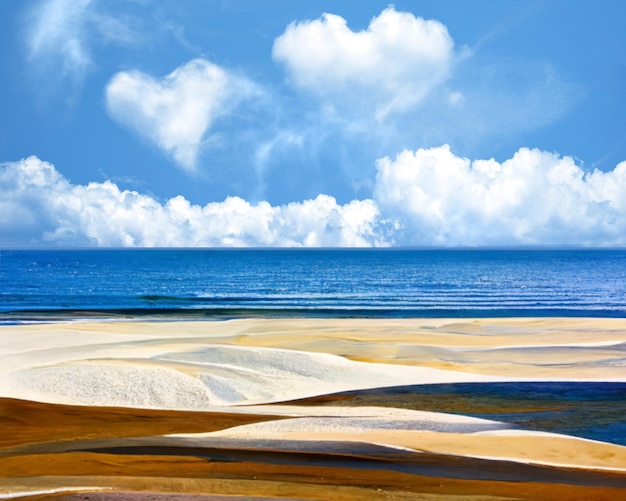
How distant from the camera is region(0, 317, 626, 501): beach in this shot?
1087cm

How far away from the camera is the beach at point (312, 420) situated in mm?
10867

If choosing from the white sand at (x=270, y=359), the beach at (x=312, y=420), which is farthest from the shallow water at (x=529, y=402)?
the white sand at (x=270, y=359)

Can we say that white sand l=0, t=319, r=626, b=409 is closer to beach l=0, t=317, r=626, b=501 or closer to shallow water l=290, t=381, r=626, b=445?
beach l=0, t=317, r=626, b=501

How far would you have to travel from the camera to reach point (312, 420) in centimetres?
1475

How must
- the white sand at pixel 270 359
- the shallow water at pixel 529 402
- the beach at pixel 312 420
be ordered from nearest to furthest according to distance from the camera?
the beach at pixel 312 420 < the shallow water at pixel 529 402 < the white sand at pixel 270 359

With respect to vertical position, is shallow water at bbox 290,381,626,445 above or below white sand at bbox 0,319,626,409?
below

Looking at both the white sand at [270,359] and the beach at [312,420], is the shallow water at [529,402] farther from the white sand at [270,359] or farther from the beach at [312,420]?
the white sand at [270,359]

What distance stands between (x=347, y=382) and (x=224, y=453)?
7743 millimetres

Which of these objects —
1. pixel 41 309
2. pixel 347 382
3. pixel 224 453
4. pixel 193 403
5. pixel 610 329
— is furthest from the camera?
pixel 41 309

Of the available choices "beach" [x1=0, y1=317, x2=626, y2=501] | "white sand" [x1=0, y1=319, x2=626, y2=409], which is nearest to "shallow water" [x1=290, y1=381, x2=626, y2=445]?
"beach" [x1=0, y1=317, x2=626, y2=501]

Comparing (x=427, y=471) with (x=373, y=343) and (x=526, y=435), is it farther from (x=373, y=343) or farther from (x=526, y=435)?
(x=373, y=343)

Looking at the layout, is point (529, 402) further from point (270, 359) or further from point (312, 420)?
point (270, 359)

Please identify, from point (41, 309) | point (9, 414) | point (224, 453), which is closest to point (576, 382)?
point (224, 453)

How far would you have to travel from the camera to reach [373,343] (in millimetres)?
27984
